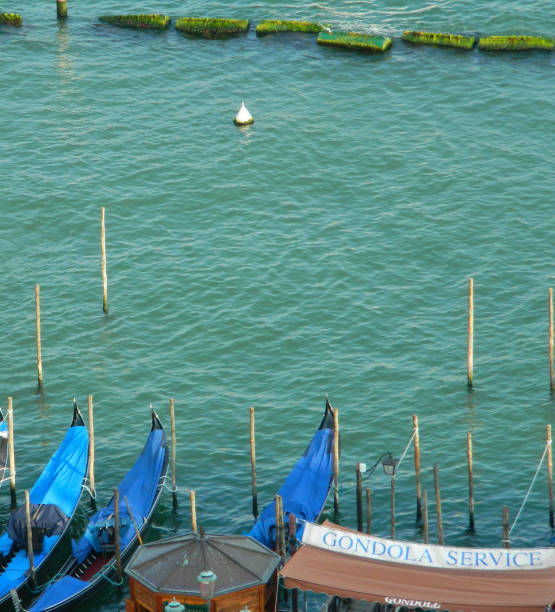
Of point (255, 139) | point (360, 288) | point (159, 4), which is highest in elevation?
point (159, 4)

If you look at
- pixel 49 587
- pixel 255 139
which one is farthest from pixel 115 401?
pixel 255 139

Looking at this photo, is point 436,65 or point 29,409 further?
point 436,65

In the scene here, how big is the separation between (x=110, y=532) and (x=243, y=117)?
29.9 metres

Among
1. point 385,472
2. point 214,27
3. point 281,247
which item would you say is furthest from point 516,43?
point 385,472

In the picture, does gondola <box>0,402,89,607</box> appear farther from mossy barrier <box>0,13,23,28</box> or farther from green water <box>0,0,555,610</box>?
mossy barrier <box>0,13,23,28</box>

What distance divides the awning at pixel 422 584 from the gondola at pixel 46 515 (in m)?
8.15

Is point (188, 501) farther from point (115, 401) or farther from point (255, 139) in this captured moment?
point (255, 139)

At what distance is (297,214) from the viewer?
53.5 meters

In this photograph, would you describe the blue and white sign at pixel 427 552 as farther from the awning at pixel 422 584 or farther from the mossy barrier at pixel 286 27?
the mossy barrier at pixel 286 27

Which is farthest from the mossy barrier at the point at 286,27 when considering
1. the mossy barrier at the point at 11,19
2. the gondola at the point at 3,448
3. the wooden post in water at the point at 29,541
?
the wooden post in water at the point at 29,541

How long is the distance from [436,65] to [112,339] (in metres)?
26.5

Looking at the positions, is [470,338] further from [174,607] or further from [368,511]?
[174,607]

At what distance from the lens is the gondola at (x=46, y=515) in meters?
34.3

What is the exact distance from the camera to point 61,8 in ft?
231
